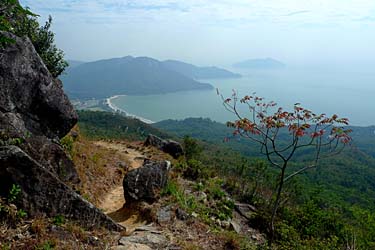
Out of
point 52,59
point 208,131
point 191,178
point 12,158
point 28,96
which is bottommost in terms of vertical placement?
point 208,131

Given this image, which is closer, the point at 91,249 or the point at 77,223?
the point at 91,249

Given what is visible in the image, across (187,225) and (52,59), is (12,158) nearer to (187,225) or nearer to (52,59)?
(187,225)

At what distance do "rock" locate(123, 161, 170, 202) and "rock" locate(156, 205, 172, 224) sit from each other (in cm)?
53

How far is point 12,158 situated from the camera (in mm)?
4586

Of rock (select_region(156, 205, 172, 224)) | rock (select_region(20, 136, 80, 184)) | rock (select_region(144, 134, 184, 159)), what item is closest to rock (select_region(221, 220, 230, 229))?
rock (select_region(156, 205, 172, 224))

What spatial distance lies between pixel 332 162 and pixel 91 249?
2649 inches

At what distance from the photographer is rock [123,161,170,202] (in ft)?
23.1

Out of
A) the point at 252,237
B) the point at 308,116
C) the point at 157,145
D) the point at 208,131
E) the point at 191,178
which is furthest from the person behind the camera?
the point at 208,131

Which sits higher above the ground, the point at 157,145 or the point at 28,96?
the point at 28,96

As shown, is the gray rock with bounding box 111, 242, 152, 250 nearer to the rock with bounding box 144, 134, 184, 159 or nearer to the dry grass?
the dry grass

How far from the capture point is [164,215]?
20.7ft

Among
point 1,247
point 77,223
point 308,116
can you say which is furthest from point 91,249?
point 308,116

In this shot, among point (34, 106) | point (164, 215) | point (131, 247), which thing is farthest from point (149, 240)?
point (34, 106)

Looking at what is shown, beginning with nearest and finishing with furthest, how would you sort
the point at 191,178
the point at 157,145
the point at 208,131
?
the point at 191,178 → the point at 157,145 → the point at 208,131
